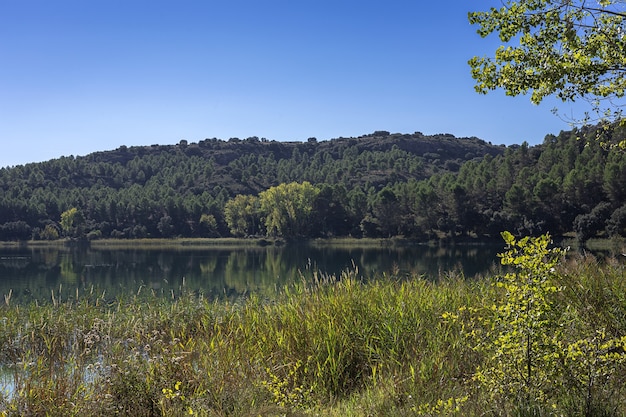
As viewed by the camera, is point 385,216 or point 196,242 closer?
point 385,216

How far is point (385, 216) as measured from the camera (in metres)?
88.1

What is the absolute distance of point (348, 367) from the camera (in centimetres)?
720

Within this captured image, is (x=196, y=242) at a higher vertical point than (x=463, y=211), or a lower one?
lower

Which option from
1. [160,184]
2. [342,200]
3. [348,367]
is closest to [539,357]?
[348,367]

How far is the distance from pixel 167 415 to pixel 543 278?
3.88 meters

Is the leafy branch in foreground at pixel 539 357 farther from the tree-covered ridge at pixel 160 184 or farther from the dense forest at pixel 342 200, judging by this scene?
the tree-covered ridge at pixel 160 184

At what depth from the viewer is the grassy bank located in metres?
5.00

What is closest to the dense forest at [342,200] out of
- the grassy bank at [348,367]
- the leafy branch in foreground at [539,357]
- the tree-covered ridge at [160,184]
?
the tree-covered ridge at [160,184]

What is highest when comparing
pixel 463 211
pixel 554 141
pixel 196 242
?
pixel 554 141

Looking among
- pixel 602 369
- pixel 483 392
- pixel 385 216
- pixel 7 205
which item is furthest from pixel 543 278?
pixel 7 205

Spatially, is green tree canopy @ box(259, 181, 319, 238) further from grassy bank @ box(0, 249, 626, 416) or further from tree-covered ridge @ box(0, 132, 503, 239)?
grassy bank @ box(0, 249, 626, 416)

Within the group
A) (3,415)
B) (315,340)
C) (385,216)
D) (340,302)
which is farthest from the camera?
(385,216)

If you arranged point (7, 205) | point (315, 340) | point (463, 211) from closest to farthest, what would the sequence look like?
point (315, 340) < point (463, 211) < point (7, 205)

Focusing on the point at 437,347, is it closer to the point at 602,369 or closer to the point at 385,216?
the point at 602,369
